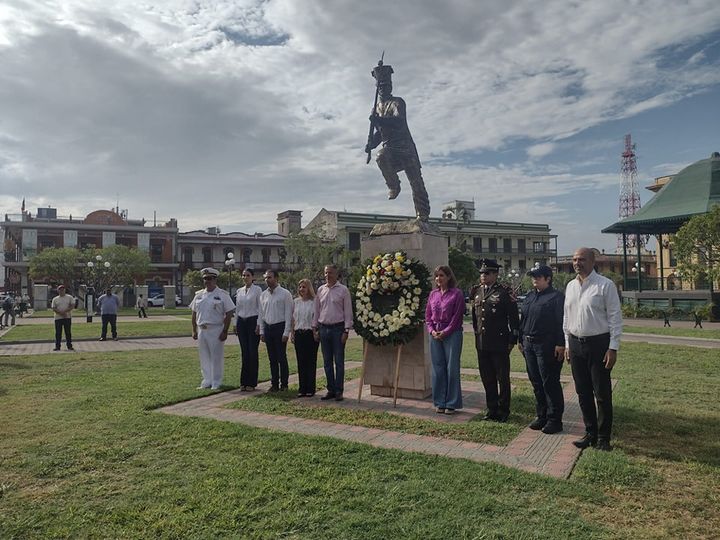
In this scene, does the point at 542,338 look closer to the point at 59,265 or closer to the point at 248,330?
the point at 248,330

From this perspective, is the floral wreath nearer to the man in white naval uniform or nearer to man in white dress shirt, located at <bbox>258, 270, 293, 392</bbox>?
man in white dress shirt, located at <bbox>258, 270, 293, 392</bbox>

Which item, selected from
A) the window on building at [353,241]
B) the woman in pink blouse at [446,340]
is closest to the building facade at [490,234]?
the window on building at [353,241]

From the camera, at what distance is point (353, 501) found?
3709mm

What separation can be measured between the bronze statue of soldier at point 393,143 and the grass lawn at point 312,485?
185 inches

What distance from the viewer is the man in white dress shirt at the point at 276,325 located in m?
7.75

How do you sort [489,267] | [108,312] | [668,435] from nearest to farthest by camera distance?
[668,435]
[489,267]
[108,312]

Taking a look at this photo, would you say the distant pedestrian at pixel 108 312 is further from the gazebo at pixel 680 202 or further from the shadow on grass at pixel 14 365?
the gazebo at pixel 680 202

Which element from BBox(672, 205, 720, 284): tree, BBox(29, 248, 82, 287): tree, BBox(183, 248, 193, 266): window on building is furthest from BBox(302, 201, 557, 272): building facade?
BBox(672, 205, 720, 284): tree

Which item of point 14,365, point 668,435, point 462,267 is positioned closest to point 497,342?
point 668,435

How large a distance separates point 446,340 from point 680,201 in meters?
27.1

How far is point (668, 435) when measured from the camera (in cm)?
537

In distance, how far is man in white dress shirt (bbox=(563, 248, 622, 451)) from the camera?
16.4ft

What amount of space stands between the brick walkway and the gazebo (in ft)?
77.9

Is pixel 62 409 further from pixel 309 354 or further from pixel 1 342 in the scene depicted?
pixel 1 342
